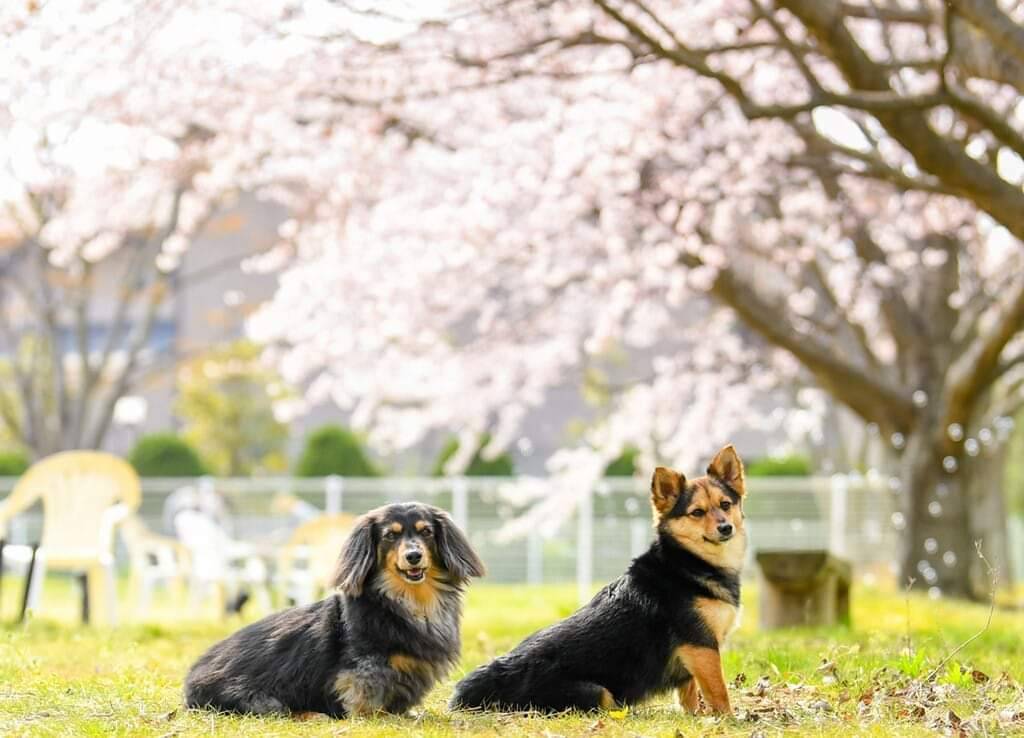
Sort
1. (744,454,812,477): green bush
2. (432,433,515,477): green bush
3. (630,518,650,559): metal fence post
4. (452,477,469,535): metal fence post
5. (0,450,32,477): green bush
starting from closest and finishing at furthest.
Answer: (630,518,650,559): metal fence post < (452,477,469,535): metal fence post < (744,454,812,477): green bush < (432,433,515,477): green bush < (0,450,32,477): green bush

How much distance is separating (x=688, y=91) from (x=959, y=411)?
13.7 feet

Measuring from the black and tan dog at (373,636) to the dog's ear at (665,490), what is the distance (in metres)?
0.70

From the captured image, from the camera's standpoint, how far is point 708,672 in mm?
5383

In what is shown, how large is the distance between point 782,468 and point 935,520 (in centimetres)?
749

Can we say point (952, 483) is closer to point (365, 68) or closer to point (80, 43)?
point (365, 68)

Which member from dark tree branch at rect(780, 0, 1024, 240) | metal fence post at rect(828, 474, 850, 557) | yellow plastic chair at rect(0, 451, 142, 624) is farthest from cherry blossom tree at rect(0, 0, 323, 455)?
metal fence post at rect(828, 474, 850, 557)

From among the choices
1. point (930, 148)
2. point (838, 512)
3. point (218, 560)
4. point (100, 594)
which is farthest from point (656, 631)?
point (838, 512)

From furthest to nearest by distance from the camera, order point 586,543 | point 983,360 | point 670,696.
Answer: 1. point 586,543
2. point 983,360
3. point 670,696

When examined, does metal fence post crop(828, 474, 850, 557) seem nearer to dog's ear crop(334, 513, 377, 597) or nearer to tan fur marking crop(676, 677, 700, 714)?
tan fur marking crop(676, 677, 700, 714)

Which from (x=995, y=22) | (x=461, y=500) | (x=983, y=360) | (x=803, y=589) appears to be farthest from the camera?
(x=461, y=500)

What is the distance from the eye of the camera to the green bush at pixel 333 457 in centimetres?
2252

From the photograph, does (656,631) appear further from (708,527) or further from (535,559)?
(535,559)

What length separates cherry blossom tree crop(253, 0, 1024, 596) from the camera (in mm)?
10531

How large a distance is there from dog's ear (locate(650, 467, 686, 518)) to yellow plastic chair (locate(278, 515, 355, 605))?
6.10m
